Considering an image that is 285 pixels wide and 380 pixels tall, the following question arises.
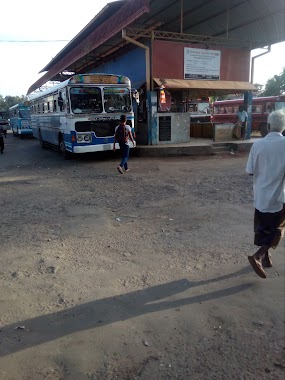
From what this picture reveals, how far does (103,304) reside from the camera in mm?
3354

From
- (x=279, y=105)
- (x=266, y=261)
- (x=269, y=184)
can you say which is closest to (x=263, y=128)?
(x=279, y=105)

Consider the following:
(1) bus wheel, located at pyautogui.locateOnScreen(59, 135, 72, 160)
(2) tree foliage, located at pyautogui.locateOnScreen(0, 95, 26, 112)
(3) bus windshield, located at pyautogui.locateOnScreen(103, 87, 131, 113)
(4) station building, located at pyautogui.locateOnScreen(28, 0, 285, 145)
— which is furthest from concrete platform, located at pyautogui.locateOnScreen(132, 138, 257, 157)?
(2) tree foliage, located at pyautogui.locateOnScreen(0, 95, 26, 112)

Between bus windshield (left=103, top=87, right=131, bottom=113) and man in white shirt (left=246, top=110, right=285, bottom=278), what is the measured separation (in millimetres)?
9303

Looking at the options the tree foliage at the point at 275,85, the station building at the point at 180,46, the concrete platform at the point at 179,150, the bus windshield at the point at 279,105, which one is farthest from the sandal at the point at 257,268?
the tree foliage at the point at 275,85

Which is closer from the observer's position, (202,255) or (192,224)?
(202,255)

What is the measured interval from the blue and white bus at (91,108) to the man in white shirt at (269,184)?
907 centimetres

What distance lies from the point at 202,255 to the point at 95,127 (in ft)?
28.8

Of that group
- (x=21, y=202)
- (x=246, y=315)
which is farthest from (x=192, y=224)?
(x=21, y=202)

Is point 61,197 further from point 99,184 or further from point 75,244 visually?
point 75,244

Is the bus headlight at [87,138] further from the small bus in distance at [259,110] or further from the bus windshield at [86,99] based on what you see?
the small bus in distance at [259,110]

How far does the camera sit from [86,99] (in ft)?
39.2

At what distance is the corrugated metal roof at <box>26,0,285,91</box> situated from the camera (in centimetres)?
1396

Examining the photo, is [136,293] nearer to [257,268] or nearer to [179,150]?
[257,268]

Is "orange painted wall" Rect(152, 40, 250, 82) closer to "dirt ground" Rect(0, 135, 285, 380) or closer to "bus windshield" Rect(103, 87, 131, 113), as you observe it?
"bus windshield" Rect(103, 87, 131, 113)
